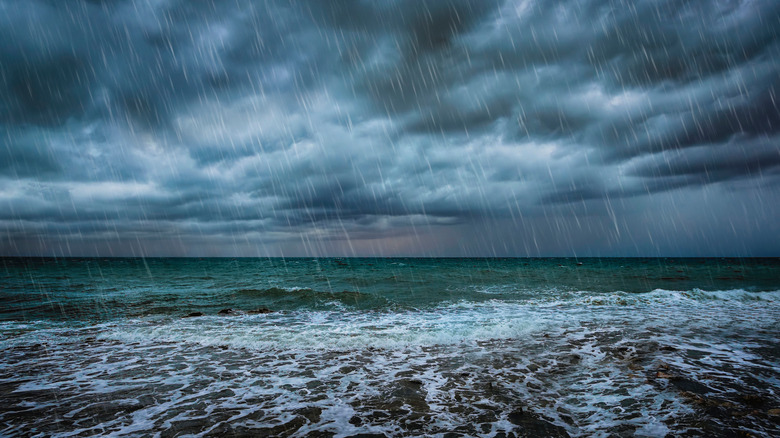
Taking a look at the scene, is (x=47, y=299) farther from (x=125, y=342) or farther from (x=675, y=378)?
(x=675, y=378)

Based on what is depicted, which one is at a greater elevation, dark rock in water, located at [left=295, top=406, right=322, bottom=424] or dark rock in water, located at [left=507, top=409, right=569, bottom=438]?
dark rock in water, located at [left=295, top=406, right=322, bottom=424]

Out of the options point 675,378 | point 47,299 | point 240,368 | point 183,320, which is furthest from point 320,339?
point 47,299

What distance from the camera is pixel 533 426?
5.02m

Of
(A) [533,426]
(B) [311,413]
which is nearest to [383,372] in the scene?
(B) [311,413]

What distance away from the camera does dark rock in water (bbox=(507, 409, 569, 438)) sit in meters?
4.78

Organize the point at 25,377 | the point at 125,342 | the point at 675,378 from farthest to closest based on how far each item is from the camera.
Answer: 1. the point at 125,342
2. the point at 25,377
3. the point at 675,378

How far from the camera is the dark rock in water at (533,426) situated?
15.7 ft

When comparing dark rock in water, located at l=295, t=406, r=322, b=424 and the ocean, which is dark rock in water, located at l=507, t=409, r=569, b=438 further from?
dark rock in water, located at l=295, t=406, r=322, b=424

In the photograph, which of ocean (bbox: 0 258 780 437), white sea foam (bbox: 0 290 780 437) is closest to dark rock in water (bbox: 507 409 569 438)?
ocean (bbox: 0 258 780 437)

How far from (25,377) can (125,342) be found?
3.40 meters

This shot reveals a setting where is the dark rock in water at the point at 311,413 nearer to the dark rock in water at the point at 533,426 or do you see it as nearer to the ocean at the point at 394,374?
the ocean at the point at 394,374

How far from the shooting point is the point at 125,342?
35.5 feet

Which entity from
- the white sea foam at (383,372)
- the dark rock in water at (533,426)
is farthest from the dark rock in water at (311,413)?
the dark rock in water at (533,426)

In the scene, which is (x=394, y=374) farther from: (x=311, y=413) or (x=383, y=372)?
(x=311, y=413)
